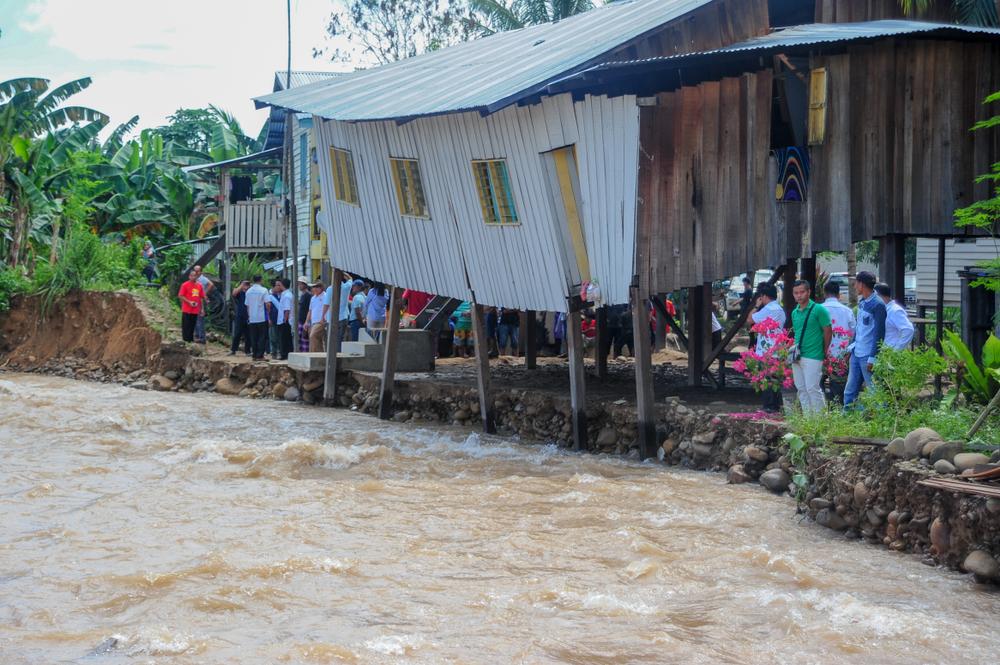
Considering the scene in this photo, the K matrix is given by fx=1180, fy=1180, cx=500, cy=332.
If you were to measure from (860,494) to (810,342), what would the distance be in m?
2.52

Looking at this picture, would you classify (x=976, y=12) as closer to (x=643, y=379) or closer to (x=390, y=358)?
(x=643, y=379)

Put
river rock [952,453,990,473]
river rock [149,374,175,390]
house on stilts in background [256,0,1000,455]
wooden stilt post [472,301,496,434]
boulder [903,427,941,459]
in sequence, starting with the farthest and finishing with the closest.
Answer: river rock [149,374,175,390], wooden stilt post [472,301,496,434], house on stilts in background [256,0,1000,455], boulder [903,427,941,459], river rock [952,453,990,473]

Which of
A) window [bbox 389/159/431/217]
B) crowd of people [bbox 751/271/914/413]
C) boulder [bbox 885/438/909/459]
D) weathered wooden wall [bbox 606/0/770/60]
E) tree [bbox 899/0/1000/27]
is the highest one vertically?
tree [bbox 899/0/1000/27]

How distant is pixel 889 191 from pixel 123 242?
94.8 ft

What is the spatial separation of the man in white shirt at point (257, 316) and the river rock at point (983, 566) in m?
17.6

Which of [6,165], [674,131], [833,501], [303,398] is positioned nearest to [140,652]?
[833,501]

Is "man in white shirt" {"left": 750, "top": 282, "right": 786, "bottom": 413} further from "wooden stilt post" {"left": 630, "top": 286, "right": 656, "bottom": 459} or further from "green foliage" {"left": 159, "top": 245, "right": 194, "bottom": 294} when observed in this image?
"green foliage" {"left": 159, "top": 245, "right": 194, "bottom": 294}

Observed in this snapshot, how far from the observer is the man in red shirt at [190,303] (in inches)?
1000

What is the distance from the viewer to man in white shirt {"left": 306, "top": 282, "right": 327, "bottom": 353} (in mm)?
23281

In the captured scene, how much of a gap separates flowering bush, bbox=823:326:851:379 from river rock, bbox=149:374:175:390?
16141 millimetres

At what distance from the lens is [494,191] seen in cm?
1659

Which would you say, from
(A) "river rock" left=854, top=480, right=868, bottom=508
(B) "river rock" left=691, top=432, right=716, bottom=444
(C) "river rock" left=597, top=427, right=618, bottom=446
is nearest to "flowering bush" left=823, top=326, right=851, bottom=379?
(B) "river rock" left=691, top=432, right=716, bottom=444

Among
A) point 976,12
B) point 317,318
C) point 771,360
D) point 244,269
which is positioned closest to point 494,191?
point 771,360

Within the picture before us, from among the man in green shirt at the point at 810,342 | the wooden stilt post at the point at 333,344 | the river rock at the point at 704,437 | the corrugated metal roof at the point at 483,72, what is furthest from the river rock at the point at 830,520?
the wooden stilt post at the point at 333,344
